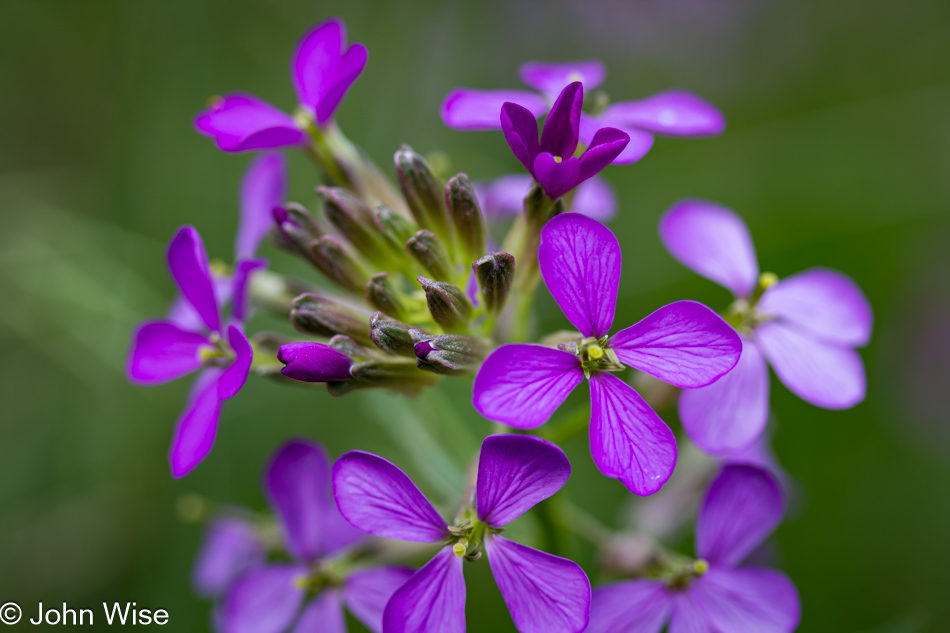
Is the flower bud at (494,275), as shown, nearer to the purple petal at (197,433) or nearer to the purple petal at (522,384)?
the purple petal at (522,384)

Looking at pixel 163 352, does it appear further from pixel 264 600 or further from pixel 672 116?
pixel 672 116

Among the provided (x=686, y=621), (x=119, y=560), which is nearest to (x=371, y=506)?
(x=686, y=621)

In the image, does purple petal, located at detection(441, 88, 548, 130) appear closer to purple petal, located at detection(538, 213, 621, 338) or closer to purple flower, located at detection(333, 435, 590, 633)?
purple petal, located at detection(538, 213, 621, 338)

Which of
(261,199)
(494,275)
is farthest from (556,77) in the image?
(261,199)

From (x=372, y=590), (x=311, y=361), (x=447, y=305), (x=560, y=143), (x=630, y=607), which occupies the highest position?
(x=560, y=143)

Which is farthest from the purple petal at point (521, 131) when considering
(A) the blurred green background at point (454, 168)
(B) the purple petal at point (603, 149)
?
(A) the blurred green background at point (454, 168)

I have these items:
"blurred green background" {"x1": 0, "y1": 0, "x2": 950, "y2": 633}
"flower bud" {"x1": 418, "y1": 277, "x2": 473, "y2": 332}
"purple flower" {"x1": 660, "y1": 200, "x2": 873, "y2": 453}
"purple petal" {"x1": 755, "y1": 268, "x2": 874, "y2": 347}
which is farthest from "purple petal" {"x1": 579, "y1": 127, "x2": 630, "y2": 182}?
"blurred green background" {"x1": 0, "y1": 0, "x2": 950, "y2": 633}
